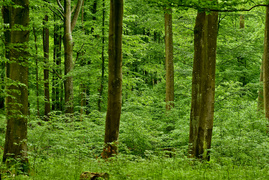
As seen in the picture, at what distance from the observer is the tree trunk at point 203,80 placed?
691 cm

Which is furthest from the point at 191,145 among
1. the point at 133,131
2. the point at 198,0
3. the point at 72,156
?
the point at 198,0

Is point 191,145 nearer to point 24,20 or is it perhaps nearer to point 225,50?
point 24,20

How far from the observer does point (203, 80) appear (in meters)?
7.00

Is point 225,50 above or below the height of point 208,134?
above

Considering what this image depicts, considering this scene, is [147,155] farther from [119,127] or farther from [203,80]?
[119,127]

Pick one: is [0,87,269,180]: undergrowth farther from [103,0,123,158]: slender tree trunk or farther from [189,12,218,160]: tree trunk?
[103,0,123,158]: slender tree trunk

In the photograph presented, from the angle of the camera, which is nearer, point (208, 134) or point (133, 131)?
point (208, 134)

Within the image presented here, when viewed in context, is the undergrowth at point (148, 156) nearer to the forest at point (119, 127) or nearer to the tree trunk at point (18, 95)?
the forest at point (119, 127)

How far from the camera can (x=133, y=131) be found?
367 inches

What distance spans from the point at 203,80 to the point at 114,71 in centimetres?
252

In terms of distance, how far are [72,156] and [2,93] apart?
2798 millimetres

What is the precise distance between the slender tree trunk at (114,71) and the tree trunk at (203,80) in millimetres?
2158

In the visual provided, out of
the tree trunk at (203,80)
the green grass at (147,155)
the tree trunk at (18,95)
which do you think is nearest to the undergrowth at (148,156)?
the green grass at (147,155)

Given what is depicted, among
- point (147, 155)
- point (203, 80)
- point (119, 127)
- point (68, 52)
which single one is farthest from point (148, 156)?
point (68, 52)
